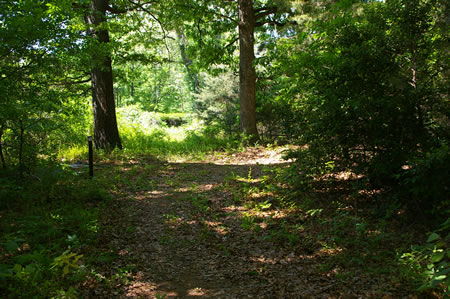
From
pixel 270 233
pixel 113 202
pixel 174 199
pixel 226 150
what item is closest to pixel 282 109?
pixel 270 233

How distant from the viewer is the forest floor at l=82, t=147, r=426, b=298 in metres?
3.81

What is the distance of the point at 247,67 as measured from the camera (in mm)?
13062

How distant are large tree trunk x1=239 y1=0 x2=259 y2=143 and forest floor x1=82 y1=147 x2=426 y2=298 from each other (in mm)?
5800

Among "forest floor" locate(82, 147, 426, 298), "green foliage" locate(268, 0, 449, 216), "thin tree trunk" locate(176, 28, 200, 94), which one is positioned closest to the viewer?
"forest floor" locate(82, 147, 426, 298)

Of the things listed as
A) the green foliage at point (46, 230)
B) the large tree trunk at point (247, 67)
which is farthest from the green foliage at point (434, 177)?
the large tree trunk at point (247, 67)

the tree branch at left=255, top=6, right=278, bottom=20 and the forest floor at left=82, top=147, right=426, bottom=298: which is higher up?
the tree branch at left=255, top=6, right=278, bottom=20

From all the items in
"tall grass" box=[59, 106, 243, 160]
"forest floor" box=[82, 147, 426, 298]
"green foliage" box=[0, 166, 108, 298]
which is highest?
"tall grass" box=[59, 106, 243, 160]

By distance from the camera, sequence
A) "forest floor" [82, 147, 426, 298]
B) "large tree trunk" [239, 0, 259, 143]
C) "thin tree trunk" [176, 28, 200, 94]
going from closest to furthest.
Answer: "forest floor" [82, 147, 426, 298] < "large tree trunk" [239, 0, 259, 143] < "thin tree trunk" [176, 28, 200, 94]

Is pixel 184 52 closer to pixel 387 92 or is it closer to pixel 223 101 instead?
pixel 223 101

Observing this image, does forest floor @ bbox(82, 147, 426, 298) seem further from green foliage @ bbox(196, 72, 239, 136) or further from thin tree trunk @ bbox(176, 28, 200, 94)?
green foliage @ bbox(196, 72, 239, 136)

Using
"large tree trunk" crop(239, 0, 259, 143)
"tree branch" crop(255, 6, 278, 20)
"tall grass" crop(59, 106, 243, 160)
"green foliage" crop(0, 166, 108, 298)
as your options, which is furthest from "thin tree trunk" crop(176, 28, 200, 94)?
"green foliage" crop(0, 166, 108, 298)

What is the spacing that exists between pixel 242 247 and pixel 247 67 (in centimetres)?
944

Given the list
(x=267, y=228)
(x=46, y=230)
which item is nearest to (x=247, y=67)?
(x=267, y=228)

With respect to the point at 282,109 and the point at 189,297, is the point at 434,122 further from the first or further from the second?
the point at 189,297
